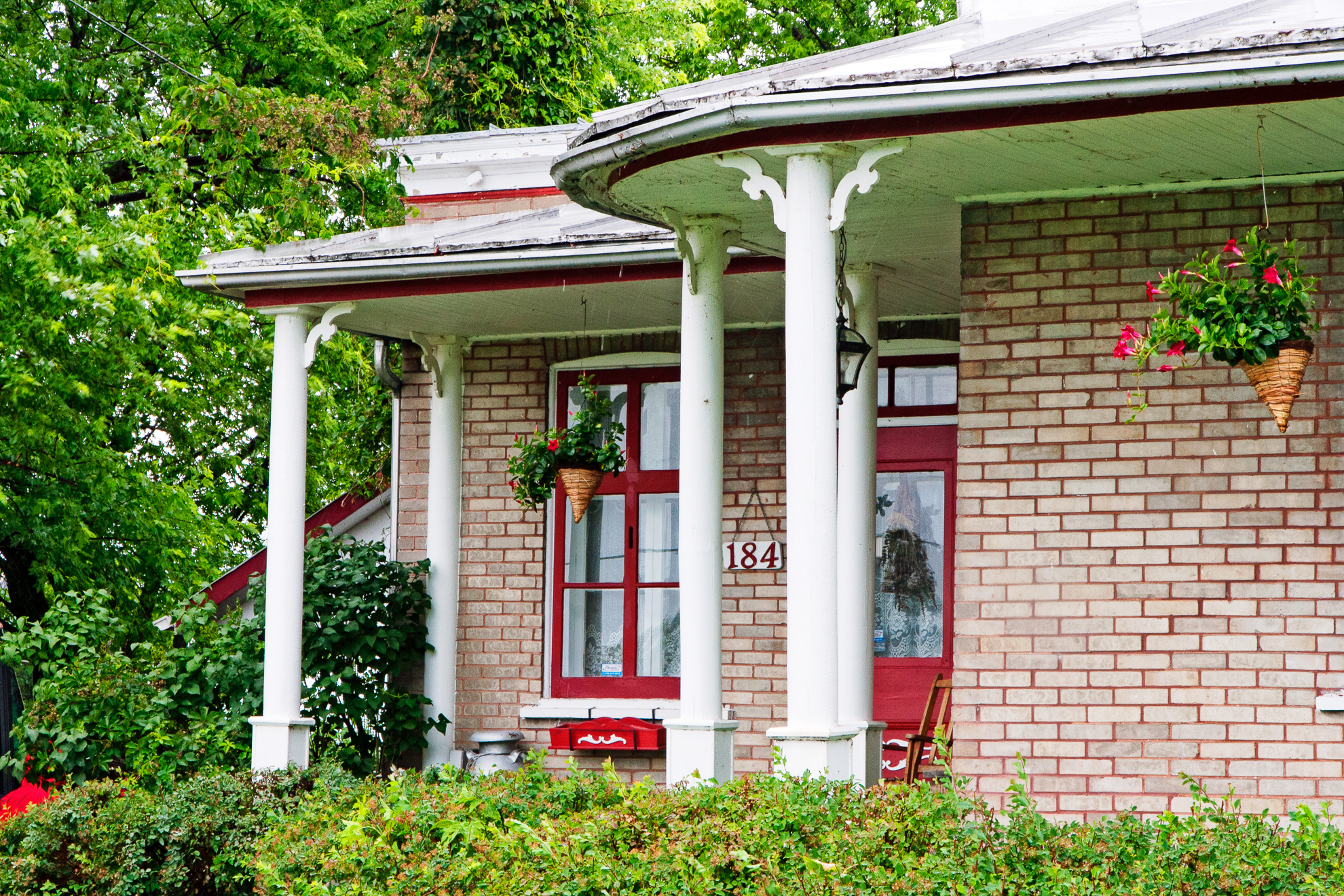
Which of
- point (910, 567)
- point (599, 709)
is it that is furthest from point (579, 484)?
point (910, 567)

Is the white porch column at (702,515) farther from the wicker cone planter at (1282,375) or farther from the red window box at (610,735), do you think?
the wicker cone planter at (1282,375)

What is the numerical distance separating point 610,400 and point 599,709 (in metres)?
1.87

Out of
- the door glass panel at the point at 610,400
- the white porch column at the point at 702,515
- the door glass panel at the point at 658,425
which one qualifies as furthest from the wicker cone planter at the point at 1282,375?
the door glass panel at the point at 610,400

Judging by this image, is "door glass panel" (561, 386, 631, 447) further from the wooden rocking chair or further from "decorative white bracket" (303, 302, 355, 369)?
the wooden rocking chair

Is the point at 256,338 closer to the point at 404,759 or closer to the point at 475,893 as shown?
the point at 404,759

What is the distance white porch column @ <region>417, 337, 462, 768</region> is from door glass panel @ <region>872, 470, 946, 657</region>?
255 centimetres

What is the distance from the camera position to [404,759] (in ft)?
30.0

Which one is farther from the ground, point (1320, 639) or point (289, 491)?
point (289, 491)

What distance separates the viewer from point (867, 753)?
7.42m

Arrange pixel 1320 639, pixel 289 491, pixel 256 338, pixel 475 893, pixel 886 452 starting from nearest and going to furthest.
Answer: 1. pixel 475 893
2. pixel 1320 639
3. pixel 289 491
4. pixel 886 452
5. pixel 256 338

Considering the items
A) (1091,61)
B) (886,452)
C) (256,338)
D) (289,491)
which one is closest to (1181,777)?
(1091,61)

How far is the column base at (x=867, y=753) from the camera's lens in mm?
7328

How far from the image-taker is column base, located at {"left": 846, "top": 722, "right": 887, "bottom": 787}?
7.33 metres

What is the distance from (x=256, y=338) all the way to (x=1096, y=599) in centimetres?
1040
